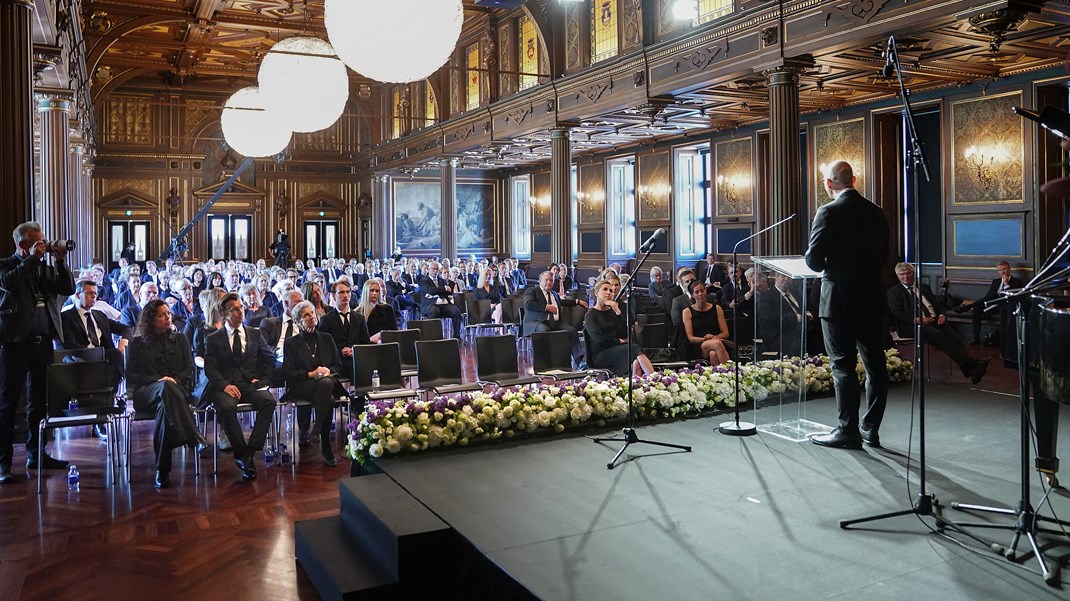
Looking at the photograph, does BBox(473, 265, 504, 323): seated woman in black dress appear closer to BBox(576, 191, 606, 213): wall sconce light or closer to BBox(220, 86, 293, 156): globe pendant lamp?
BBox(220, 86, 293, 156): globe pendant lamp

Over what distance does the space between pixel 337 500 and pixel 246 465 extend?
95cm

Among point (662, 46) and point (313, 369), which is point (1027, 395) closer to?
point (313, 369)

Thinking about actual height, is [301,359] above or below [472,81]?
below

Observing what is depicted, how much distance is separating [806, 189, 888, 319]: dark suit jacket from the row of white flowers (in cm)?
59

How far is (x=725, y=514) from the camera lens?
3867mm

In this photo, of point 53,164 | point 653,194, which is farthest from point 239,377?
point 653,194

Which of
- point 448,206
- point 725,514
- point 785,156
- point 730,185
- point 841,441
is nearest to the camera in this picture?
point 725,514

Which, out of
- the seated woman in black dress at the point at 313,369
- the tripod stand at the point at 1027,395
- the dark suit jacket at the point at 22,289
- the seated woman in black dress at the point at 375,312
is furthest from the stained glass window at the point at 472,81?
the tripod stand at the point at 1027,395

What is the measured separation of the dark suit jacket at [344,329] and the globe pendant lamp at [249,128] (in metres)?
3.64

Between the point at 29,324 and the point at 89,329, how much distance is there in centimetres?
132

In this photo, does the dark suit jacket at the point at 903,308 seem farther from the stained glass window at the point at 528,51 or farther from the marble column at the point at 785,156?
the stained glass window at the point at 528,51

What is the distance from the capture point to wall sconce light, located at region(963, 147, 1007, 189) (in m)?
12.3

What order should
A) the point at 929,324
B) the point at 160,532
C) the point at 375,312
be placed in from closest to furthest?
the point at 160,532 → the point at 375,312 → the point at 929,324

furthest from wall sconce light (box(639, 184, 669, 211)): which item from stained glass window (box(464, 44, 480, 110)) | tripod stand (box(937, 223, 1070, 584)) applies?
tripod stand (box(937, 223, 1070, 584))
